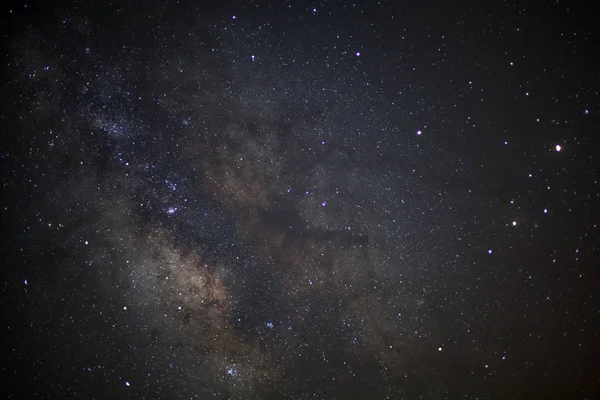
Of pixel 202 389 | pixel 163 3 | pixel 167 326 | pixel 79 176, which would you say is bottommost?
pixel 202 389

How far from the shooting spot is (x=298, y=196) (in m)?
1.96

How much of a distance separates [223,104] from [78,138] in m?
0.99

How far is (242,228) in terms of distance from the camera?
6.47 feet

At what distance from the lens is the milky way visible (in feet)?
6.17

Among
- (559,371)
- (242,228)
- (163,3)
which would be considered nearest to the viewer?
(163,3)

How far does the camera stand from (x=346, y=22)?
1.88 m

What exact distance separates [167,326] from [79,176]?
3.90 ft

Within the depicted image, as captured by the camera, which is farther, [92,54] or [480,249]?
[480,249]

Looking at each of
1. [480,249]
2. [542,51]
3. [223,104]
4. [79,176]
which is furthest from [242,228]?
[542,51]

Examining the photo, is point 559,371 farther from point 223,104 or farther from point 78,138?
point 78,138

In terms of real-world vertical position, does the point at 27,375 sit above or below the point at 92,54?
below

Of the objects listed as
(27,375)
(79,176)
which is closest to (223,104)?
(79,176)

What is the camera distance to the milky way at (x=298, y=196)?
1.88m

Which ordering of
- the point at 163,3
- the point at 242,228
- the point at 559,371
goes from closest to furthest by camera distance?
the point at 163,3
the point at 242,228
the point at 559,371
